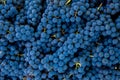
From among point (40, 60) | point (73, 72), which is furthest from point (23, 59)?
point (73, 72)

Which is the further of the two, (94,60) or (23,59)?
(23,59)

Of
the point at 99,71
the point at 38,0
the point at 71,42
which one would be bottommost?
the point at 99,71

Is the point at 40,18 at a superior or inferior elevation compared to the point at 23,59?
superior

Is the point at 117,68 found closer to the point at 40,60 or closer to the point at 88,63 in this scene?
the point at 88,63

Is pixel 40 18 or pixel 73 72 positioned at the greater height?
pixel 40 18

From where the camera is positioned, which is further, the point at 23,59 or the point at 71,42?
the point at 23,59

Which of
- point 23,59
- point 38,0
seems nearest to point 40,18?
point 38,0

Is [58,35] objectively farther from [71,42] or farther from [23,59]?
[23,59]
